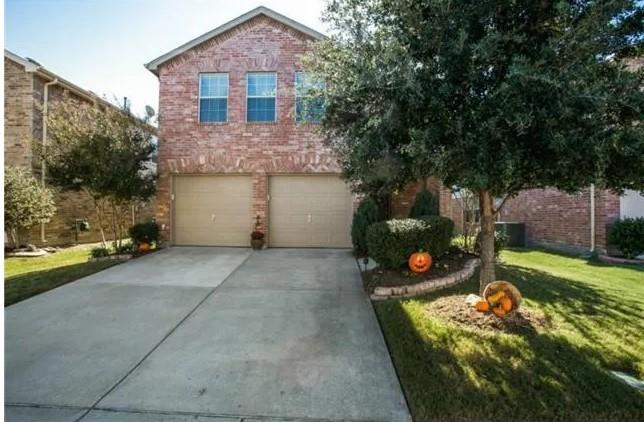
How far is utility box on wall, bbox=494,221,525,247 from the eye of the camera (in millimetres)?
12992

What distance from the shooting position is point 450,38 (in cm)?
373

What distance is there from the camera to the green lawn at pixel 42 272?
6.07m

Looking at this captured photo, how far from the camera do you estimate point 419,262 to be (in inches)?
241

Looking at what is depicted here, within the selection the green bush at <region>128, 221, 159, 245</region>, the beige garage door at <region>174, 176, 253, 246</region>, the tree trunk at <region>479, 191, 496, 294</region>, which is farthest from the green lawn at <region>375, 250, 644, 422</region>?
the green bush at <region>128, 221, 159, 245</region>

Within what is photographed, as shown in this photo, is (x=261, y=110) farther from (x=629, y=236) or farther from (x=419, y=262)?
(x=629, y=236)

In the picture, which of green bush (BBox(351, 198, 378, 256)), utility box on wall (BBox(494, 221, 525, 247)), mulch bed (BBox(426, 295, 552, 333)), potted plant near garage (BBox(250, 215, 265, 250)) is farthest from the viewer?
utility box on wall (BBox(494, 221, 525, 247))

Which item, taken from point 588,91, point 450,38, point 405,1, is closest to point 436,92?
point 450,38

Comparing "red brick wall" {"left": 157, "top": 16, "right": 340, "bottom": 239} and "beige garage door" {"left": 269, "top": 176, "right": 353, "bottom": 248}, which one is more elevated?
"red brick wall" {"left": 157, "top": 16, "right": 340, "bottom": 239}

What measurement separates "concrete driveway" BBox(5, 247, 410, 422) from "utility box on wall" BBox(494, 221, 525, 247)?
889 cm

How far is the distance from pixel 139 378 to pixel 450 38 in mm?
4633

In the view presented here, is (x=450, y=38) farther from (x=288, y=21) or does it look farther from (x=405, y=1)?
(x=288, y=21)

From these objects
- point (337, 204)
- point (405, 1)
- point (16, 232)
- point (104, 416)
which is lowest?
point (104, 416)

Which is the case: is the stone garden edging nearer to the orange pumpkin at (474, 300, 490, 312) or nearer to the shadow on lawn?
the orange pumpkin at (474, 300, 490, 312)

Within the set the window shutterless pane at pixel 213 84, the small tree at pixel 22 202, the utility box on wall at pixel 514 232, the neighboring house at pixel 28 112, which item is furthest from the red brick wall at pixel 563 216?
the neighboring house at pixel 28 112
